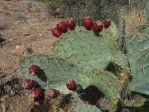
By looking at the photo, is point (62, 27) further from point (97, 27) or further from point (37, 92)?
point (37, 92)

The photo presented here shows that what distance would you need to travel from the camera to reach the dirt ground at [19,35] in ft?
→ 22.8

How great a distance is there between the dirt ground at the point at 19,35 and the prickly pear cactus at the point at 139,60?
2260mm

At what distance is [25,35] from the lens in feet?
30.6

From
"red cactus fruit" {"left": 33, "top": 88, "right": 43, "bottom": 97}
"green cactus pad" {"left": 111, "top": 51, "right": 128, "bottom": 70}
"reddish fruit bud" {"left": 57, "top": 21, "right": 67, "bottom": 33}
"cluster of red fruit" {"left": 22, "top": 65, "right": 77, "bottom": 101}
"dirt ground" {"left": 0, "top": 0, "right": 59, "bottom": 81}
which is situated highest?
"reddish fruit bud" {"left": 57, "top": 21, "right": 67, "bottom": 33}

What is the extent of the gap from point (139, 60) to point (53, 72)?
1076mm

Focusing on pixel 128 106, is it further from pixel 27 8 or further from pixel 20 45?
pixel 27 8

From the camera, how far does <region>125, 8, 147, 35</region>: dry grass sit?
995 cm

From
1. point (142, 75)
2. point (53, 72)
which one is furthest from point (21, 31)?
point (142, 75)

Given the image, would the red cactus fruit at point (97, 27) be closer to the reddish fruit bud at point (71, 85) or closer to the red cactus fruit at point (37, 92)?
the reddish fruit bud at point (71, 85)

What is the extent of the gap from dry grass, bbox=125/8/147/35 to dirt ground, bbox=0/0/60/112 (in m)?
1.73

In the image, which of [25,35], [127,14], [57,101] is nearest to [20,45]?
[25,35]

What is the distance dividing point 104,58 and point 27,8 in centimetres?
842

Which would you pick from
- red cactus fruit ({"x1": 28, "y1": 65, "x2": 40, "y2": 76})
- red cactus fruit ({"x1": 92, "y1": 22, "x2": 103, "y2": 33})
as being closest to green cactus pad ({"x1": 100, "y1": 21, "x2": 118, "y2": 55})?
red cactus fruit ({"x1": 92, "y1": 22, "x2": 103, "y2": 33})

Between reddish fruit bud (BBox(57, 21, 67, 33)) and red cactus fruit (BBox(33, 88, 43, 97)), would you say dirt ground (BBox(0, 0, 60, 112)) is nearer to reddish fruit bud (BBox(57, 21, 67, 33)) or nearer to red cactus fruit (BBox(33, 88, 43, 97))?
red cactus fruit (BBox(33, 88, 43, 97))
